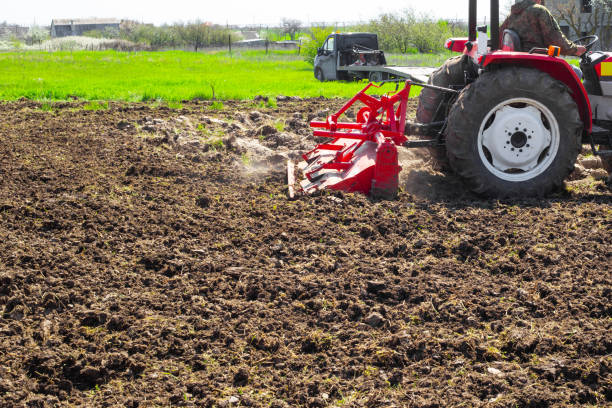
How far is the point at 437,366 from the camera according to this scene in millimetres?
3137

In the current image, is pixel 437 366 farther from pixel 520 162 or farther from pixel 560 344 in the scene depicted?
pixel 520 162

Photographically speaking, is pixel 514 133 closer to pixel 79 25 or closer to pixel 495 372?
pixel 495 372

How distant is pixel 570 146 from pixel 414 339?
323cm

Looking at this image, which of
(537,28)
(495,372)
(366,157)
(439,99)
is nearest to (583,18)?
(439,99)

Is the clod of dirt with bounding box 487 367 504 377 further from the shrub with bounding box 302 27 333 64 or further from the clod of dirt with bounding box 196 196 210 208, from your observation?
the shrub with bounding box 302 27 333 64

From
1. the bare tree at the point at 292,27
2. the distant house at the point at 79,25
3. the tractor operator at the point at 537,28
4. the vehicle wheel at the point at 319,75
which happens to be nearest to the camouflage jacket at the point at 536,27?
the tractor operator at the point at 537,28

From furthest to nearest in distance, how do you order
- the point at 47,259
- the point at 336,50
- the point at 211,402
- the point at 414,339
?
the point at 336,50, the point at 47,259, the point at 414,339, the point at 211,402

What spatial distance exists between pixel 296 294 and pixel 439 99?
3.67 meters

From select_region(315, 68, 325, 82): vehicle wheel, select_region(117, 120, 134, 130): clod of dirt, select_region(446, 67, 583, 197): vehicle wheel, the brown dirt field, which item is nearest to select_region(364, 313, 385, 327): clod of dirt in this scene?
the brown dirt field

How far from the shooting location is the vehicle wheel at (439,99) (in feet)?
21.9

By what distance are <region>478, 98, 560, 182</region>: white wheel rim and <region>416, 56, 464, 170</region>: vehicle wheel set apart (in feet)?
2.71

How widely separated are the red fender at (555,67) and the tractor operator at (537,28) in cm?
19

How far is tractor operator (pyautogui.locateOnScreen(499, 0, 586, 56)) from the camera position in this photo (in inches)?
226

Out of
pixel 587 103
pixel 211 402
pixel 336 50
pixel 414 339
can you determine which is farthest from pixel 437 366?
pixel 336 50
